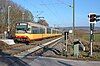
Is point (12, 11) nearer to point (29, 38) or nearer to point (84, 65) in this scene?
point (29, 38)

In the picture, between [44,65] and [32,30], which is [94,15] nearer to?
[44,65]

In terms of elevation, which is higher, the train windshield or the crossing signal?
the crossing signal

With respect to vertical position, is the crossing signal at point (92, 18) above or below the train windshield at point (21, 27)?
above

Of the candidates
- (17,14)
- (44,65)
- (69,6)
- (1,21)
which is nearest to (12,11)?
(17,14)

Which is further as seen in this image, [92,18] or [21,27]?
[21,27]

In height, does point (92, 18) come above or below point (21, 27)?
above

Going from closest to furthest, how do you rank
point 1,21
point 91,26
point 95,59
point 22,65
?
point 22,65, point 95,59, point 91,26, point 1,21

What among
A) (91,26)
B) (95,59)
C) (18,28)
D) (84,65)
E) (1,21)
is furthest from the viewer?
(1,21)

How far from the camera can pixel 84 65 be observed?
1878 centimetres

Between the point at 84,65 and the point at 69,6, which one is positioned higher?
the point at 69,6

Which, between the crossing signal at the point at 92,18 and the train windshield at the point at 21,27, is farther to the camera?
the train windshield at the point at 21,27

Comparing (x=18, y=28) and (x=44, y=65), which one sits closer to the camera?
(x=44, y=65)

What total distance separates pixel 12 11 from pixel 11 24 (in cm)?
611

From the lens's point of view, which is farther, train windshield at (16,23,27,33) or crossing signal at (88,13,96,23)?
train windshield at (16,23,27,33)
